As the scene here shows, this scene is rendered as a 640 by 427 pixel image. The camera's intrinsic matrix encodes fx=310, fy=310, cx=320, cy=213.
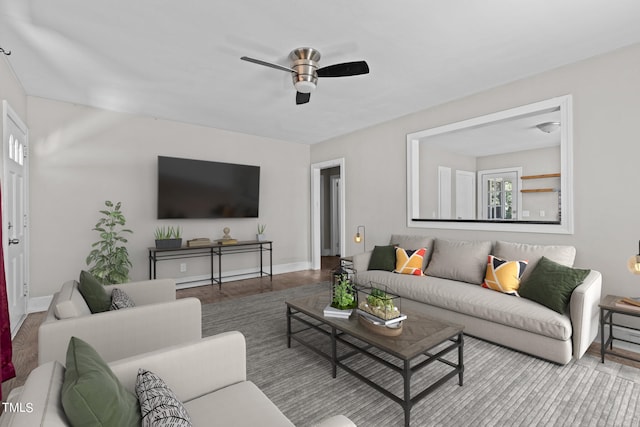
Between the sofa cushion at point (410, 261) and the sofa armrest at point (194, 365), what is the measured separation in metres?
2.64

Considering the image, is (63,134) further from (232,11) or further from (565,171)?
(565,171)

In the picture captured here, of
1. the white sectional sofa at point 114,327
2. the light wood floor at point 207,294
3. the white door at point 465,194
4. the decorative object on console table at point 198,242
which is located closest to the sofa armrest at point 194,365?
the white sectional sofa at point 114,327

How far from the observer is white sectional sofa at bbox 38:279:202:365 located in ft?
5.57

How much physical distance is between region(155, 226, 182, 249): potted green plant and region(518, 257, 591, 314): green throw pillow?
4.29 metres

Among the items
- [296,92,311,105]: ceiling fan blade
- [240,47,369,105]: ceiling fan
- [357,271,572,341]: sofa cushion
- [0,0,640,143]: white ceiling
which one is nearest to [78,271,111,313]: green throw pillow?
[0,0,640,143]: white ceiling

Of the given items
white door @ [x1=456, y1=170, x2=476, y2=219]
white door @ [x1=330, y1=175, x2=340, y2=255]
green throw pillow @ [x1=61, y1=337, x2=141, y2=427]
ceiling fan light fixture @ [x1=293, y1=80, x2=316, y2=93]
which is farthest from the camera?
white door @ [x1=330, y1=175, x2=340, y2=255]

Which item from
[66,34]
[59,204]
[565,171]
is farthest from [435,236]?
[59,204]

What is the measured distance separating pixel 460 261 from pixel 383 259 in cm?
96

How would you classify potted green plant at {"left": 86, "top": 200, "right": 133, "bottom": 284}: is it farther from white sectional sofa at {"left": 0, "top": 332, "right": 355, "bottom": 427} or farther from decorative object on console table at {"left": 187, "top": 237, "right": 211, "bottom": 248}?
white sectional sofa at {"left": 0, "top": 332, "right": 355, "bottom": 427}

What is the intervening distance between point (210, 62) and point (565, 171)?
11.8 feet

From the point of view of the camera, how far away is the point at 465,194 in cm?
684

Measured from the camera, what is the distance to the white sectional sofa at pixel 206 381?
1.09m

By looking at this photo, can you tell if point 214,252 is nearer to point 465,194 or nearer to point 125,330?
point 125,330

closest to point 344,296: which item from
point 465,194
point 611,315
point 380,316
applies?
point 380,316
